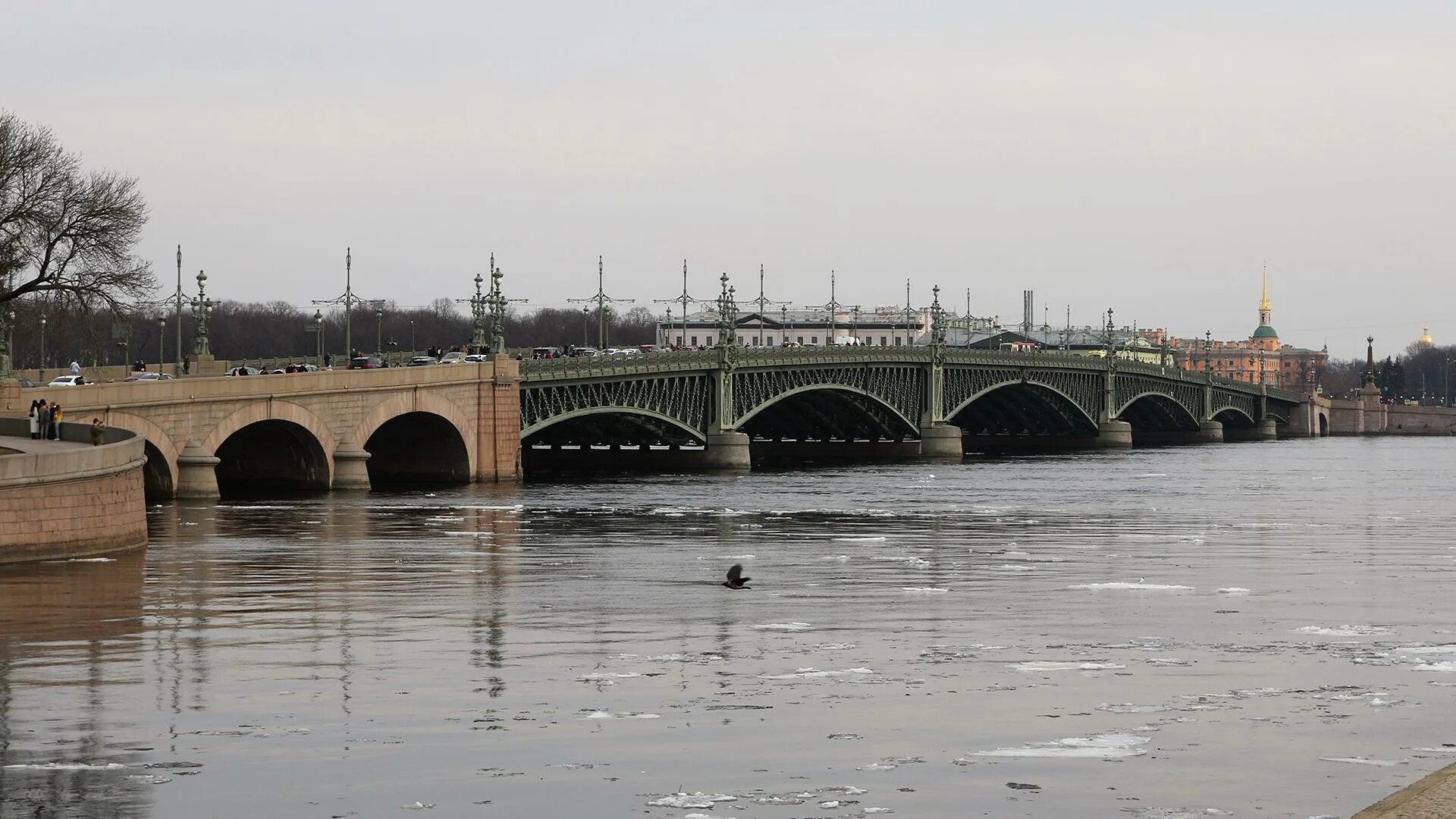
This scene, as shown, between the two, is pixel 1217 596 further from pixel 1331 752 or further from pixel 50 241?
pixel 50 241

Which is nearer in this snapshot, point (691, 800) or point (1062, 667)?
point (691, 800)

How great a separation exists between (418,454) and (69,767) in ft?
180

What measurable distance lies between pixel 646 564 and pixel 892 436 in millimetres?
73456

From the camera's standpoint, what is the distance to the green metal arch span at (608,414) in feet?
238

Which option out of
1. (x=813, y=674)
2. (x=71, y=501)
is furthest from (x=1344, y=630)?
(x=71, y=501)

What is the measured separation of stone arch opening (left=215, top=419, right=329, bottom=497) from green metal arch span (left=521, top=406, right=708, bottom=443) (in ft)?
38.2

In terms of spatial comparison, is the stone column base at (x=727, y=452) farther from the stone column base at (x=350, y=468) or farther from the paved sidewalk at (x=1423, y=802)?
the paved sidewalk at (x=1423, y=802)

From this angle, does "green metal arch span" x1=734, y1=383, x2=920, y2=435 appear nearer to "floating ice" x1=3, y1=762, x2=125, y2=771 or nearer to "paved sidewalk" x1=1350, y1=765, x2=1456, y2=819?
"floating ice" x1=3, y1=762, x2=125, y2=771

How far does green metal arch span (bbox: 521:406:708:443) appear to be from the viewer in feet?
238

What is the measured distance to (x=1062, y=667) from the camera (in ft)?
70.1

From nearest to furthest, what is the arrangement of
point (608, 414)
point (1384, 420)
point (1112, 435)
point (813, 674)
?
point (813, 674), point (608, 414), point (1112, 435), point (1384, 420)

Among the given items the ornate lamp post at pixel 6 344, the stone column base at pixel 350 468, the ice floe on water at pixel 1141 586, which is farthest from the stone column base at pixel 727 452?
the ice floe on water at pixel 1141 586

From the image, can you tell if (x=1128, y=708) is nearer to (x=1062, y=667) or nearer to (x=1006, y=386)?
(x=1062, y=667)

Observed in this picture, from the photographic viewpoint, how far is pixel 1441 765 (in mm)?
15680
